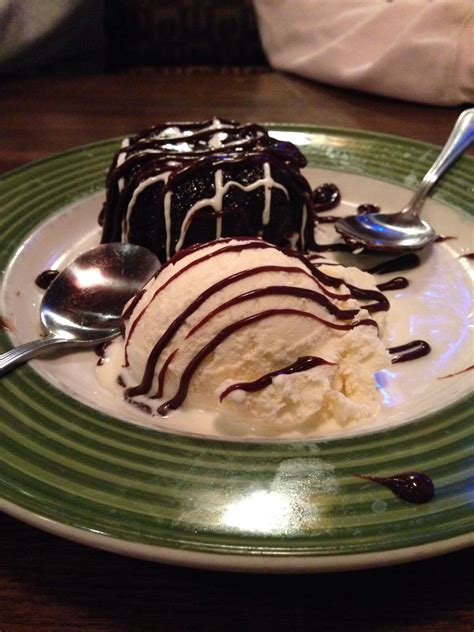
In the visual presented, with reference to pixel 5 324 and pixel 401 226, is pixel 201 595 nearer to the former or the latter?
pixel 5 324

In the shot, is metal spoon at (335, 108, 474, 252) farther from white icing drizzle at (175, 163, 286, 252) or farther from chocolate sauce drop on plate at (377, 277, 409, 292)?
white icing drizzle at (175, 163, 286, 252)

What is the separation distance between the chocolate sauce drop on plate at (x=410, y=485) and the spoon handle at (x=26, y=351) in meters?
0.62

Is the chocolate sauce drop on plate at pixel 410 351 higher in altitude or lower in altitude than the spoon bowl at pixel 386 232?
lower

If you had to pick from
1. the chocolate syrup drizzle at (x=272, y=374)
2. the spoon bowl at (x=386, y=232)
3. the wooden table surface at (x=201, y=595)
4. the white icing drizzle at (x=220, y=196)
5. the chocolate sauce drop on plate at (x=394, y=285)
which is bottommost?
the chocolate sauce drop on plate at (x=394, y=285)

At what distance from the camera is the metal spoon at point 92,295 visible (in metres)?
1.27

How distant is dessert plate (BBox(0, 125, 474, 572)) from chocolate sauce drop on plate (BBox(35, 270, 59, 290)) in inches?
5.0

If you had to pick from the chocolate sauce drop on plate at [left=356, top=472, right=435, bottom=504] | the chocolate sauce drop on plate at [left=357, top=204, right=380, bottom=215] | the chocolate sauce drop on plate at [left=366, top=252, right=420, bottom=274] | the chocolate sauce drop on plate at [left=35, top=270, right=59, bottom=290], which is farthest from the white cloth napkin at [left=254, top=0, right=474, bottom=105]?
the chocolate sauce drop on plate at [left=356, top=472, right=435, bottom=504]

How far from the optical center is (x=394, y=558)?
724 millimetres

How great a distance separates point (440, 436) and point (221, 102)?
1.87 meters

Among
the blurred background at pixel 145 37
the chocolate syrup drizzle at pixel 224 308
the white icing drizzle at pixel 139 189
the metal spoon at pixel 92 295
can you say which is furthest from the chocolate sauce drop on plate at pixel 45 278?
the blurred background at pixel 145 37

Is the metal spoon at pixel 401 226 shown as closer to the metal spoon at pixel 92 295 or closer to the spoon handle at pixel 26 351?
the metal spoon at pixel 92 295

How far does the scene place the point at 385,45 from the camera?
8.41 ft

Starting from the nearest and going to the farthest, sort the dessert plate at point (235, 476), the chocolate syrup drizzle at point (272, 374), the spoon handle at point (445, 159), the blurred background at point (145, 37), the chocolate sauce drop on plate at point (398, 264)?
1. the dessert plate at point (235, 476)
2. the chocolate syrup drizzle at point (272, 374)
3. the chocolate sauce drop on plate at point (398, 264)
4. the spoon handle at point (445, 159)
5. the blurred background at point (145, 37)

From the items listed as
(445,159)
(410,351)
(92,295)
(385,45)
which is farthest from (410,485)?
(385,45)
